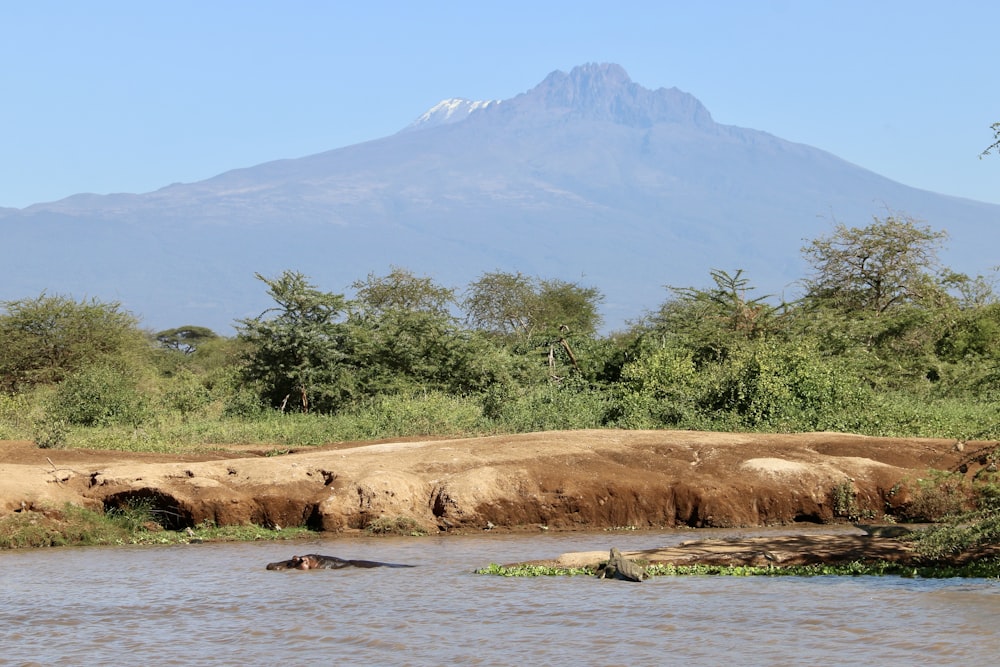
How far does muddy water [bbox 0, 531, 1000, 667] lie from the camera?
31.5 ft

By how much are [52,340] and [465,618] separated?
80.7 ft

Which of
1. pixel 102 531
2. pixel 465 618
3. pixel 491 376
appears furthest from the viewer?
pixel 491 376

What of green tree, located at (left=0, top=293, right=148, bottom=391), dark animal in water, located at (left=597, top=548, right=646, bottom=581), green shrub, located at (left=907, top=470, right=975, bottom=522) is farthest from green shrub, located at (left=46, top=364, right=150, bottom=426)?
green shrub, located at (left=907, top=470, right=975, bottom=522)

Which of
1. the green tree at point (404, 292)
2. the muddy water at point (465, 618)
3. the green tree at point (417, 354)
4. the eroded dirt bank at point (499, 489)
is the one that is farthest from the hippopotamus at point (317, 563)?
the green tree at point (404, 292)

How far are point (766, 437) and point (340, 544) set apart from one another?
6836mm

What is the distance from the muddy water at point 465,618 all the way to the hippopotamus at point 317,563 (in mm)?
207

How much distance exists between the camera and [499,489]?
16.8 meters

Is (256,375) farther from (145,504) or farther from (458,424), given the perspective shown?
(145,504)

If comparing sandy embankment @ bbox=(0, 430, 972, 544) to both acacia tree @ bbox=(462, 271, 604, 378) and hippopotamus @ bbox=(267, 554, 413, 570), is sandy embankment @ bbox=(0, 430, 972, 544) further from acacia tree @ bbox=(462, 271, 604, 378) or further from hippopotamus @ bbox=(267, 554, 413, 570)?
acacia tree @ bbox=(462, 271, 604, 378)

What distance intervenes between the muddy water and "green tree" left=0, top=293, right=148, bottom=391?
19.1 meters

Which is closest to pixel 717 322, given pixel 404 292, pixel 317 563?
pixel 317 563

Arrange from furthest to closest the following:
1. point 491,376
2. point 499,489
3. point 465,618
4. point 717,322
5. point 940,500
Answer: point 717,322
point 491,376
point 499,489
point 940,500
point 465,618

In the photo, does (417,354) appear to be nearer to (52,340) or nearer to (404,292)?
(52,340)

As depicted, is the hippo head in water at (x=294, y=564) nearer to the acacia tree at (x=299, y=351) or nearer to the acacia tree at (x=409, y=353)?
the acacia tree at (x=299, y=351)
